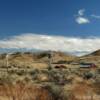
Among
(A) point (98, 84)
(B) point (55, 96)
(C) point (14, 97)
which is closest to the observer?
(C) point (14, 97)

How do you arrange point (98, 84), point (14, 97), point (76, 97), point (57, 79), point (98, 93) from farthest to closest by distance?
point (57, 79), point (98, 84), point (98, 93), point (76, 97), point (14, 97)

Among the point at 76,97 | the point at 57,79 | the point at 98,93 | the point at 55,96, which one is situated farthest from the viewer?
the point at 57,79

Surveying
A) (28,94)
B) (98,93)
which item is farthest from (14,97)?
(98,93)

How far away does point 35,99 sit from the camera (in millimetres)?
20016

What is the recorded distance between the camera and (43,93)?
67.0 ft

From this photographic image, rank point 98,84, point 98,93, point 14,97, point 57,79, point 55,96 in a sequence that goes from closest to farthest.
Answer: point 14,97 < point 55,96 < point 98,93 < point 98,84 < point 57,79

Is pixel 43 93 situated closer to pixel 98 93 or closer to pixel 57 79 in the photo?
pixel 98 93

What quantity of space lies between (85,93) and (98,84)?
7.66 m

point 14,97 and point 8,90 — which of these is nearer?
point 14,97

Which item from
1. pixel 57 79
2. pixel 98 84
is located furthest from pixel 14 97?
pixel 57 79

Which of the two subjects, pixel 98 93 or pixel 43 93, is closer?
pixel 43 93

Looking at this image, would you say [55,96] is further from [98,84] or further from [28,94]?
[98,84]

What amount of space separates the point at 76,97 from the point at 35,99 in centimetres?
385

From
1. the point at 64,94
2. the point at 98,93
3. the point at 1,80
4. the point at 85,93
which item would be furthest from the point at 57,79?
the point at 64,94
